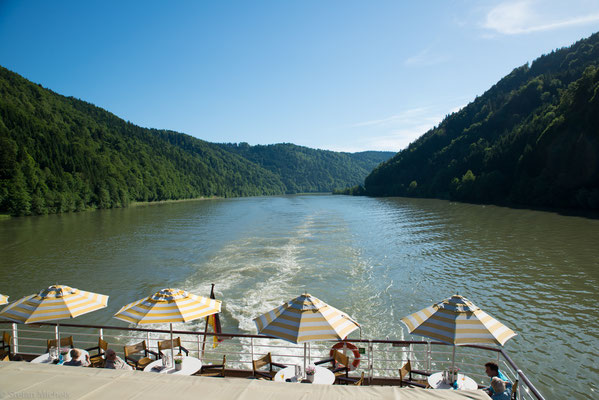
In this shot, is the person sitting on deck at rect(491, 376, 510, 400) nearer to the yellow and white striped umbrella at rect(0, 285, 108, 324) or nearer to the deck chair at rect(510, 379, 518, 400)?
the deck chair at rect(510, 379, 518, 400)

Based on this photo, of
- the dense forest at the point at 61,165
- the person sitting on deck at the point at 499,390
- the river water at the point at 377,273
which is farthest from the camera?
the dense forest at the point at 61,165

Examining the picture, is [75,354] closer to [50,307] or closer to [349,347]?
[50,307]

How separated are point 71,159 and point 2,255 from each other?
86152 mm

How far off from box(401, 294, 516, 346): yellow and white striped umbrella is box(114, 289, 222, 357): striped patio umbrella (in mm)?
5810

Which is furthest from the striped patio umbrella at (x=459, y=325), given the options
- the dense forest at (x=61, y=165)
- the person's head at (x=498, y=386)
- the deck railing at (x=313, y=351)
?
the dense forest at (x=61, y=165)

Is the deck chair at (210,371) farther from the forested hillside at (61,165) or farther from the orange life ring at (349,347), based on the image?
the forested hillside at (61,165)

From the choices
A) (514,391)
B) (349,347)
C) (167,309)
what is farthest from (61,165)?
(514,391)

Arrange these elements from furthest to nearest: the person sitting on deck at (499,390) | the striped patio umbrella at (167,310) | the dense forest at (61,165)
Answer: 1. the dense forest at (61,165)
2. the striped patio umbrella at (167,310)
3. the person sitting on deck at (499,390)

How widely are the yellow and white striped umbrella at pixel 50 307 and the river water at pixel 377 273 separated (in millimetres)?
7829

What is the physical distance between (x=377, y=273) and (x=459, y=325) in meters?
17.8

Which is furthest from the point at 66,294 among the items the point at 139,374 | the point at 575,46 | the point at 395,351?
the point at 575,46

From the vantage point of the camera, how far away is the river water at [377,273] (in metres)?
15.1

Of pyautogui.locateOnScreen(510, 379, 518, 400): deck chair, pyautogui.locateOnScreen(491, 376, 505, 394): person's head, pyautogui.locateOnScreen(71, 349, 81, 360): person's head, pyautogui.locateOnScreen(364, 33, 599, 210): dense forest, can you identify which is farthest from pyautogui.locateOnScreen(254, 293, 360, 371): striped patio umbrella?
pyautogui.locateOnScreen(364, 33, 599, 210): dense forest

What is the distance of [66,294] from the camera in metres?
9.81
